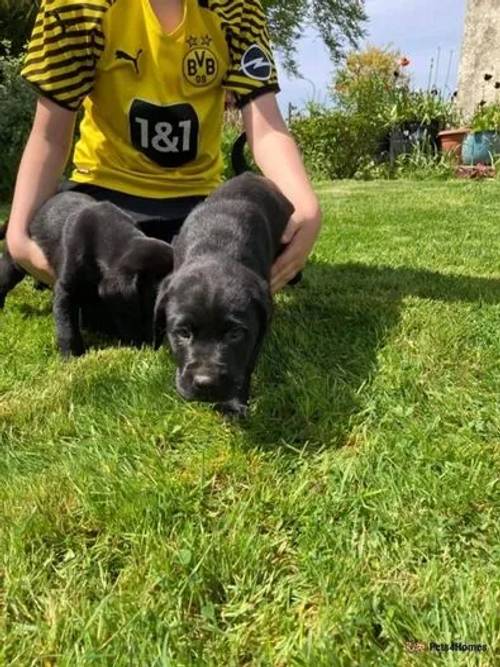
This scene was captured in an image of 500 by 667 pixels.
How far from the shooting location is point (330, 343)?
9.78 ft

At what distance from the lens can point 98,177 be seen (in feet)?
12.0

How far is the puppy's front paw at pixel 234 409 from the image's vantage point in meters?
2.35

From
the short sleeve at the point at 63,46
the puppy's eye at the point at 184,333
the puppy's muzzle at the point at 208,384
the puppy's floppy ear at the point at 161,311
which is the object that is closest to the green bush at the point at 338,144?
the short sleeve at the point at 63,46

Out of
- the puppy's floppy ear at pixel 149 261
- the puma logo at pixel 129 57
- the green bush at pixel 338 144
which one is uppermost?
the puma logo at pixel 129 57

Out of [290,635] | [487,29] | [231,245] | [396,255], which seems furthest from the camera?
[487,29]

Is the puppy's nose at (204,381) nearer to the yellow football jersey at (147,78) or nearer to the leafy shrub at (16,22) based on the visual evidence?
the yellow football jersey at (147,78)

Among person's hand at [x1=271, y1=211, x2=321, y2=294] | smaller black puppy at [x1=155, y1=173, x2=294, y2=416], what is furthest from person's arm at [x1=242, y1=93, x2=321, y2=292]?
smaller black puppy at [x1=155, y1=173, x2=294, y2=416]

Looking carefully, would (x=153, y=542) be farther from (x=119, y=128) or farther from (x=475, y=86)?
(x=475, y=86)

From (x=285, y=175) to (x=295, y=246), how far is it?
433mm

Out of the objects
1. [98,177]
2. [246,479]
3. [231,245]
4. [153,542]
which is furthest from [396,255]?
Answer: [153,542]

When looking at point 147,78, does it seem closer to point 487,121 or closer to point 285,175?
point 285,175

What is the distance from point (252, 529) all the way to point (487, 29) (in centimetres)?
Answer: 1478

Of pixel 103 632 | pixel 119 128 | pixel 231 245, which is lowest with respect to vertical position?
pixel 103 632

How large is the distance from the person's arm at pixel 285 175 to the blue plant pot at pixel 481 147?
927cm
